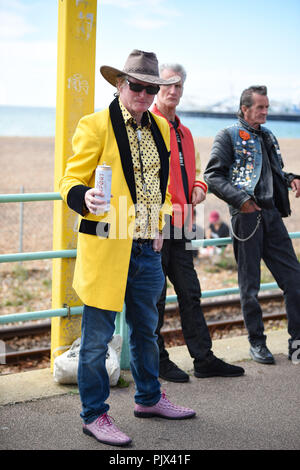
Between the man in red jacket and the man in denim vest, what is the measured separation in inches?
13.0

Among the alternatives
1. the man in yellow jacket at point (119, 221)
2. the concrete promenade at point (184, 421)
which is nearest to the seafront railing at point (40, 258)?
the concrete promenade at point (184, 421)

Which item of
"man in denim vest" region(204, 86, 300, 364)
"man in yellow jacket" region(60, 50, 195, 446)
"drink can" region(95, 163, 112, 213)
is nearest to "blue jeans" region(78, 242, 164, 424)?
"man in yellow jacket" region(60, 50, 195, 446)

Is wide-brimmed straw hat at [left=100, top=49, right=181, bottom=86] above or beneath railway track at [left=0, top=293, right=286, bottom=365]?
above

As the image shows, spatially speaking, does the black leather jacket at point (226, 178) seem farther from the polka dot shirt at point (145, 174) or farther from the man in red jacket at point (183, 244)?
the polka dot shirt at point (145, 174)

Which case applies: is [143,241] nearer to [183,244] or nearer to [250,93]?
[183,244]

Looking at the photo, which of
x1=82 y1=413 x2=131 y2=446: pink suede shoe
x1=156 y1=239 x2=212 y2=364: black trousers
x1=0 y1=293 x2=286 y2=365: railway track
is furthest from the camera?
x1=0 y1=293 x2=286 y2=365: railway track

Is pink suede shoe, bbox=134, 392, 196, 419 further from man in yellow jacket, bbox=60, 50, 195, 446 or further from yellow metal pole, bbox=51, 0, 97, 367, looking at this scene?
yellow metal pole, bbox=51, 0, 97, 367

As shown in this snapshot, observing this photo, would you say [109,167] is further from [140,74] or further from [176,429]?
[176,429]

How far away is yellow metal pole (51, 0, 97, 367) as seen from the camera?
4312 mm

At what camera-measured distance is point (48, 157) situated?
38531 mm

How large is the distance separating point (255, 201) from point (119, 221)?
68.9 inches

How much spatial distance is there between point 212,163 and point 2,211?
11896 mm

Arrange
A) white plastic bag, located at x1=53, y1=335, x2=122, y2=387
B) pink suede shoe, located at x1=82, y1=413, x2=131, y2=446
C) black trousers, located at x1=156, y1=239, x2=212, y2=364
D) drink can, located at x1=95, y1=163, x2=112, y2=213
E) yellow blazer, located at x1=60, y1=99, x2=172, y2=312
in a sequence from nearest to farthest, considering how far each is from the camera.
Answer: drink can, located at x1=95, y1=163, x2=112, y2=213, yellow blazer, located at x1=60, y1=99, x2=172, y2=312, pink suede shoe, located at x1=82, y1=413, x2=131, y2=446, white plastic bag, located at x1=53, y1=335, x2=122, y2=387, black trousers, located at x1=156, y1=239, x2=212, y2=364

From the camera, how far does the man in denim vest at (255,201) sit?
4.79 meters
